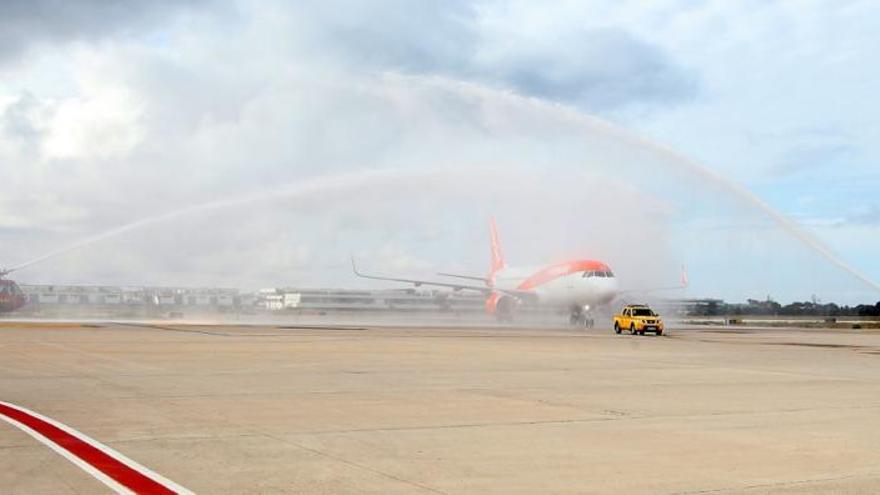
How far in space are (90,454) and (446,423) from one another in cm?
540

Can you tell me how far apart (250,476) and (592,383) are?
12396 mm

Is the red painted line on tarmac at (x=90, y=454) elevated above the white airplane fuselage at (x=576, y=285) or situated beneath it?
situated beneath

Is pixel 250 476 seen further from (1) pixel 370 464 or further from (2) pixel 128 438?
(2) pixel 128 438

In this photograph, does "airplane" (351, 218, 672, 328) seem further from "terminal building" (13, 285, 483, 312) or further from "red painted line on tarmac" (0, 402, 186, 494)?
"red painted line on tarmac" (0, 402, 186, 494)

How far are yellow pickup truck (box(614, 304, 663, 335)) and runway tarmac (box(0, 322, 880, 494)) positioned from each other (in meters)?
23.1

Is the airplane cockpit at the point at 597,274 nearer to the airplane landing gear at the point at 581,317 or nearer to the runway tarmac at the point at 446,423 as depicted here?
the airplane landing gear at the point at 581,317

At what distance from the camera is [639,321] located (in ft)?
163

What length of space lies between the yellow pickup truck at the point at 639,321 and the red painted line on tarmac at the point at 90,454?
134 feet

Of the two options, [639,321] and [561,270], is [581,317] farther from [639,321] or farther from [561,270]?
[639,321]

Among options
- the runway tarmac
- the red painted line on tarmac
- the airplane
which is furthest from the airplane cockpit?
the red painted line on tarmac

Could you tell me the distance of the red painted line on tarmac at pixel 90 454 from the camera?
327 inches

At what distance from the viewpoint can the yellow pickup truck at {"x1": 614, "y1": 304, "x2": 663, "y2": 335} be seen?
4950 cm

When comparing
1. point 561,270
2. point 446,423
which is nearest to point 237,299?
point 561,270

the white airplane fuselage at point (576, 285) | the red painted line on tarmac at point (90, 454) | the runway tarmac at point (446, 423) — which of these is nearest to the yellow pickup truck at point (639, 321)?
the white airplane fuselage at point (576, 285)
